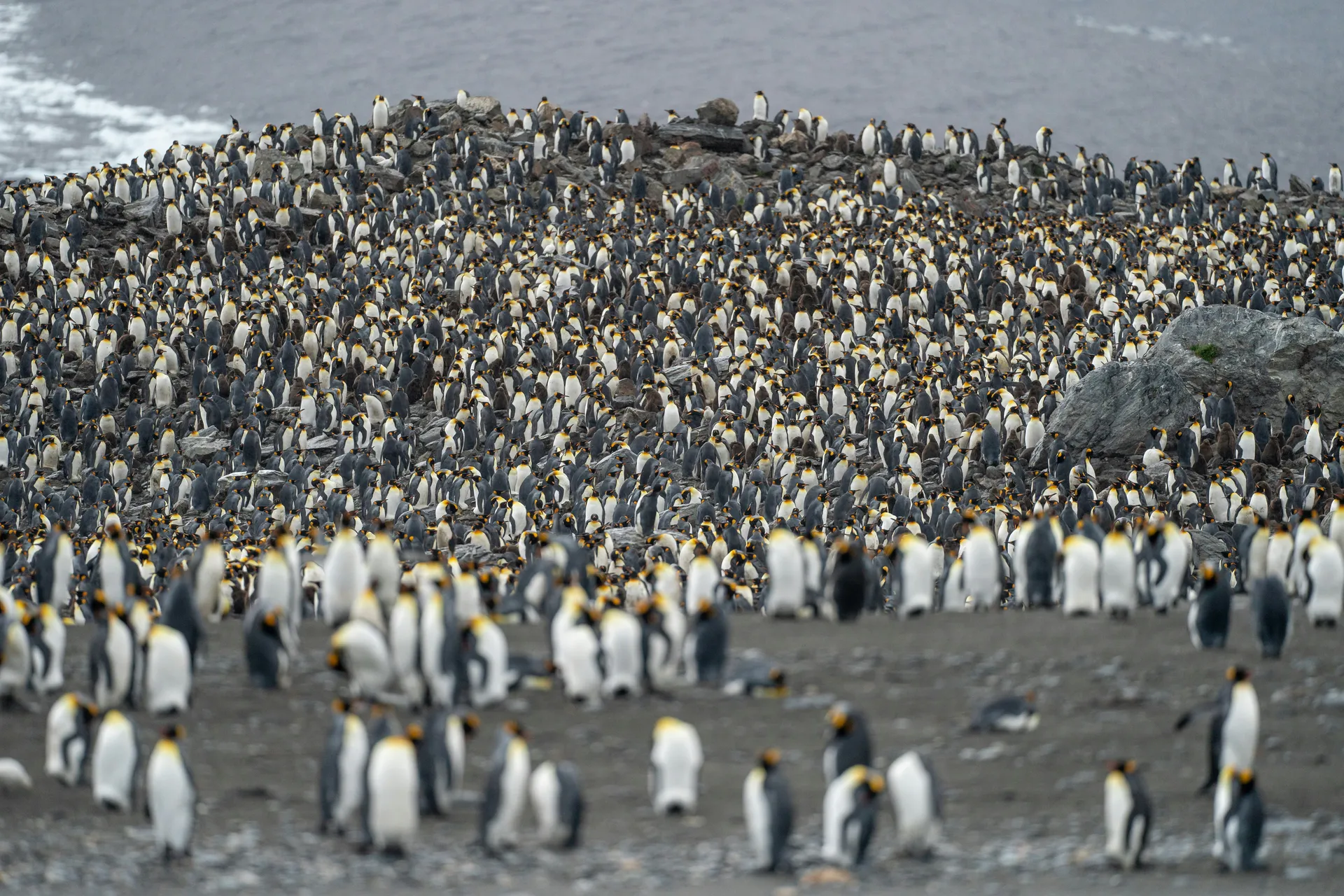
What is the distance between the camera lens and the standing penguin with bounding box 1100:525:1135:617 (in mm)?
10336

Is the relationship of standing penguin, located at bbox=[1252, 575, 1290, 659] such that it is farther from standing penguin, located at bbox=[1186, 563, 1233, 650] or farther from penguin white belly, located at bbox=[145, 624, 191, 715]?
penguin white belly, located at bbox=[145, 624, 191, 715]

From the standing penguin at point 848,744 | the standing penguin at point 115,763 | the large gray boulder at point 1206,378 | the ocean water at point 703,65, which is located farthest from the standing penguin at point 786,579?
the ocean water at point 703,65

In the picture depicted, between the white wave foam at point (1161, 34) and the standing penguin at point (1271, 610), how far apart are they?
77.1 meters

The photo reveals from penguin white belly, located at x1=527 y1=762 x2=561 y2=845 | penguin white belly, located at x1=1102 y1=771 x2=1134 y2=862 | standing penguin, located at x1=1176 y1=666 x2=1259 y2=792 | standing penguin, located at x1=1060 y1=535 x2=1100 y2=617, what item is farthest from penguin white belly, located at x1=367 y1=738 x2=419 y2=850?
standing penguin, located at x1=1060 y1=535 x2=1100 y2=617

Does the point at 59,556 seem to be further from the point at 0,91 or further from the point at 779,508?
the point at 0,91

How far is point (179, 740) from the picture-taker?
27.5 feet

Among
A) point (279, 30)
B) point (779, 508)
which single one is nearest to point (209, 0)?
point (279, 30)

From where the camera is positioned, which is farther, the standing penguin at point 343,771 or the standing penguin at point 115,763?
the standing penguin at point 115,763

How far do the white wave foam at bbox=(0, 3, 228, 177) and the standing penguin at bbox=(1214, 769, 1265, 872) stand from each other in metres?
67.8

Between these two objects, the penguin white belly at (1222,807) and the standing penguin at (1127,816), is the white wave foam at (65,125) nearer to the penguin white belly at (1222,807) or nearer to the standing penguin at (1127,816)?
the standing penguin at (1127,816)

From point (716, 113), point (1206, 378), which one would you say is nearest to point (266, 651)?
point (1206, 378)

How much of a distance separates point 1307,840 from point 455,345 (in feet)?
65.8

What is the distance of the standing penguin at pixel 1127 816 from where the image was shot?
7215 millimetres

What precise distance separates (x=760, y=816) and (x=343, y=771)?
2.16 meters
